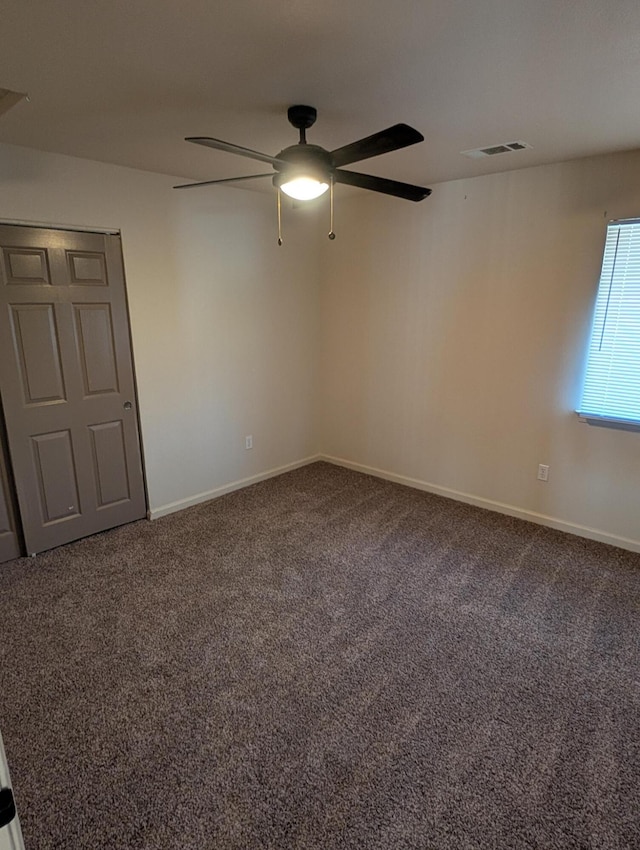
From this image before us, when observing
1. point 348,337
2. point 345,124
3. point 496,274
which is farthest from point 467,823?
point 348,337

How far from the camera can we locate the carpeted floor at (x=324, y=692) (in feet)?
5.06

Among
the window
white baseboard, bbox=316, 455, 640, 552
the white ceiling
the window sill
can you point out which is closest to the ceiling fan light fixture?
the white ceiling

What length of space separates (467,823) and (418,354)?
3.19 metres

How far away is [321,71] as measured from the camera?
1.83m

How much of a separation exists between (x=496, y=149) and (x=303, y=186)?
1.40 meters

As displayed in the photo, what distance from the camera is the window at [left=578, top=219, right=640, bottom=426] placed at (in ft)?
9.45

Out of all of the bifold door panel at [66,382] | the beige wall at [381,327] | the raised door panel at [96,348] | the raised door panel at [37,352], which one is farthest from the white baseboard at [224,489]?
the raised door panel at [37,352]

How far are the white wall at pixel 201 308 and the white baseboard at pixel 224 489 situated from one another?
0.03 m

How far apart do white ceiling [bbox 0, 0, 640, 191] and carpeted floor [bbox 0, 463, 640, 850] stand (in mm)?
2519

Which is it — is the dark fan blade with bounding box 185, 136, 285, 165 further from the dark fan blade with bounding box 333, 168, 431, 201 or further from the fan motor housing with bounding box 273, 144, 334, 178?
the dark fan blade with bounding box 333, 168, 431, 201

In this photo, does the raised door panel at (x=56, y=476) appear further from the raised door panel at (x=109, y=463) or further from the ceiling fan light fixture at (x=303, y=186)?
the ceiling fan light fixture at (x=303, y=186)

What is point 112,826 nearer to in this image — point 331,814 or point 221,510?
point 331,814

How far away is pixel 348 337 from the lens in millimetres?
4539

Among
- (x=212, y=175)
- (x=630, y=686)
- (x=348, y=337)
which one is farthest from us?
(x=348, y=337)
